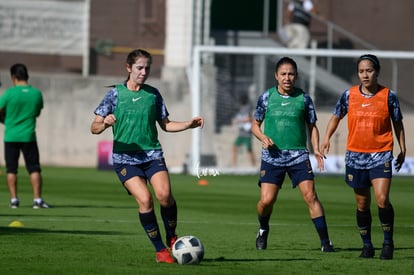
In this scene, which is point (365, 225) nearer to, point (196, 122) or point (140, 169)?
point (196, 122)

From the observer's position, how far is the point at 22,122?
19656 millimetres

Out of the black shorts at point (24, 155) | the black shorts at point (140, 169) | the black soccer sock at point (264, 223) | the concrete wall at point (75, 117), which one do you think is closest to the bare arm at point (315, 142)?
the black soccer sock at point (264, 223)

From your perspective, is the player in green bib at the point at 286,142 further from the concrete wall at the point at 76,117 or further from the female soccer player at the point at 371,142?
the concrete wall at the point at 76,117

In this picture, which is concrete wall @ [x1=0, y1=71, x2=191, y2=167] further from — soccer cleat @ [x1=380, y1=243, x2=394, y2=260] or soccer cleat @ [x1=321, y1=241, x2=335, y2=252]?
soccer cleat @ [x1=380, y1=243, x2=394, y2=260]

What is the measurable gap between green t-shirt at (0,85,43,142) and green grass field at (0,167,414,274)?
1121mm

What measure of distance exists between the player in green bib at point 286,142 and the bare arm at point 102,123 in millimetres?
2117

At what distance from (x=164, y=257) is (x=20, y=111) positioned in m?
8.07

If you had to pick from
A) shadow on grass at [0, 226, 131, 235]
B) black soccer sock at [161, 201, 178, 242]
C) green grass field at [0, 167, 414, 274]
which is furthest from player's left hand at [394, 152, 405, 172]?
shadow on grass at [0, 226, 131, 235]

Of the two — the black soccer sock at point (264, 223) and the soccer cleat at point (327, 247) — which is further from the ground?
the black soccer sock at point (264, 223)

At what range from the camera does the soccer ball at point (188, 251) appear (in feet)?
39.3

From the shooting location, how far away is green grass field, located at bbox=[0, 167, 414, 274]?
11891 mm

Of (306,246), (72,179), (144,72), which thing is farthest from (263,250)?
(72,179)

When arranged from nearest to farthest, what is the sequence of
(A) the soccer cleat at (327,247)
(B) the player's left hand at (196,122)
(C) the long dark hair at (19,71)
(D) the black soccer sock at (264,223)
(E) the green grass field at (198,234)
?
1. (E) the green grass field at (198,234)
2. (B) the player's left hand at (196,122)
3. (A) the soccer cleat at (327,247)
4. (D) the black soccer sock at (264,223)
5. (C) the long dark hair at (19,71)

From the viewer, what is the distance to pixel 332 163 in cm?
3247
